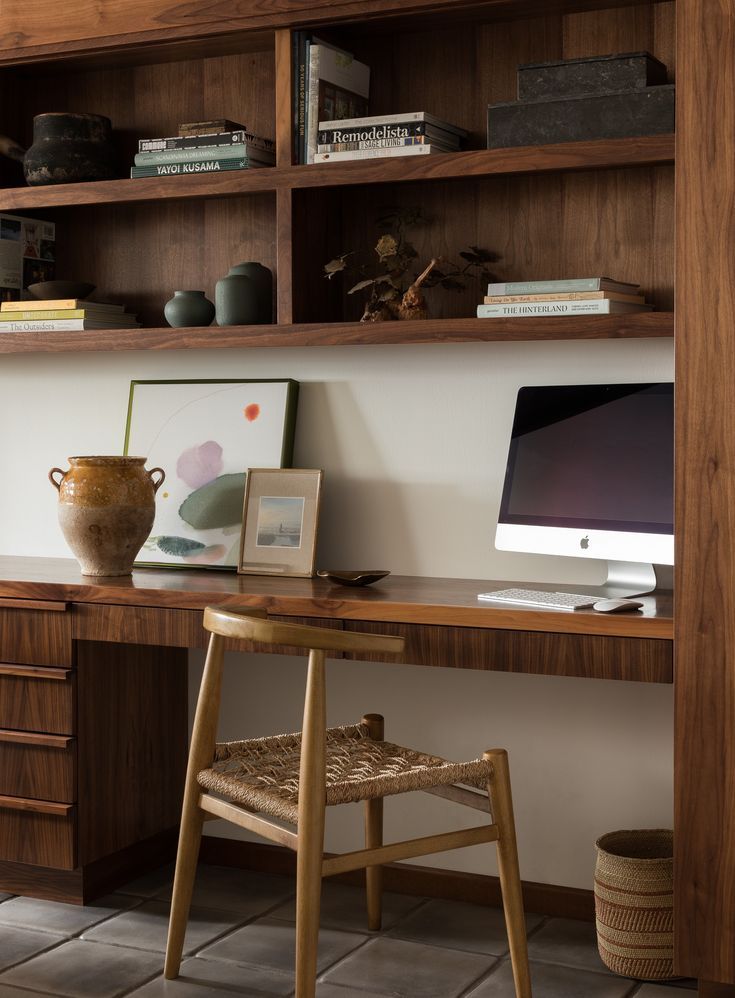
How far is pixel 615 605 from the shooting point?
2.36 m

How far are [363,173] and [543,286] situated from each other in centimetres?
50

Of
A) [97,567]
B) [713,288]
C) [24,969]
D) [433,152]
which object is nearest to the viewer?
[713,288]

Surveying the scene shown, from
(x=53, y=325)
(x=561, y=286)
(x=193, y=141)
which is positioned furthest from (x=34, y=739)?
(x=561, y=286)

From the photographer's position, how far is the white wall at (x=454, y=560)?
113 inches

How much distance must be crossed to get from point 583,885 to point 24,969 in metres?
1.31

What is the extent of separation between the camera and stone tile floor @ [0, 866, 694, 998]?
2486mm

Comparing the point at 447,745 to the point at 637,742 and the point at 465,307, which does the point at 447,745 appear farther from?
the point at 465,307

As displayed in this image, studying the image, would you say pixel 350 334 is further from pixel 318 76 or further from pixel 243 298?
pixel 318 76

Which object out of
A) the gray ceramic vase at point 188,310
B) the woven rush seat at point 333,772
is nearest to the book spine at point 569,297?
the gray ceramic vase at point 188,310

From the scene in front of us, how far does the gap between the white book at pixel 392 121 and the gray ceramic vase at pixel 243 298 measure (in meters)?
0.42

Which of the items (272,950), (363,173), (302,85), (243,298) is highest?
(302,85)

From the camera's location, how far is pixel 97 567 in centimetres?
297

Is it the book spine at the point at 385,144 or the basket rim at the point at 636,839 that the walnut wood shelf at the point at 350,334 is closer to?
the book spine at the point at 385,144

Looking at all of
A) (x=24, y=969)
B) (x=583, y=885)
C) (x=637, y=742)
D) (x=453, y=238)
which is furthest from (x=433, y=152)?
(x=24, y=969)
